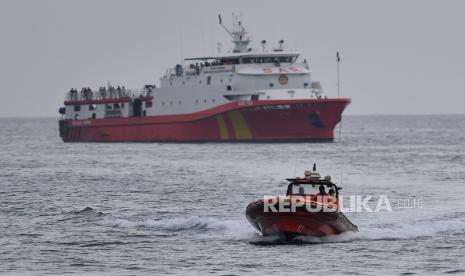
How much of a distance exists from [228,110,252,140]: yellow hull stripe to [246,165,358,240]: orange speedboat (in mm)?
66489

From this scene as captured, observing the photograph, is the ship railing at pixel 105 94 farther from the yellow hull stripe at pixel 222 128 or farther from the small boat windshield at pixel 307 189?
the small boat windshield at pixel 307 189

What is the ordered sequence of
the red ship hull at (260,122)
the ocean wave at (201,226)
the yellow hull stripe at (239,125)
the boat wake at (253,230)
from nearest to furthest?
the boat wake at (253,230) → the ocean wave at (201,226) → the red ship hull at (260,122) → the yellow hull stripe at (239,125)

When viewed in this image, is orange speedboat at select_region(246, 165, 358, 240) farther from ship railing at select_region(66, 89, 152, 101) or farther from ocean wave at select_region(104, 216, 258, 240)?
ship railing at select_region(66, 89, 152, 101)

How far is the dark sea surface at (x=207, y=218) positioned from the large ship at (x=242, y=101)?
14.9 m

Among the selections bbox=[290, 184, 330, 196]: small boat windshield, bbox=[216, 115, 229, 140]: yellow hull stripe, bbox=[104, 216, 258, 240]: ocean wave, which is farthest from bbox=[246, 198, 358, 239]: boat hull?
bbox=[216, 115, 229, 140]: yellow hull stripe

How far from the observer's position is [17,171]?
7731 centimetres

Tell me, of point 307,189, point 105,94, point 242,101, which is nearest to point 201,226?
point 307,189

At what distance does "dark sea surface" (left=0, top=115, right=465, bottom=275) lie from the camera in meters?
34.3

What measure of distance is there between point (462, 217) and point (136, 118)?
7879 cm

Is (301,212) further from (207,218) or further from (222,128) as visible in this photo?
(222,128)

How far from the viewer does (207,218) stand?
146 ft

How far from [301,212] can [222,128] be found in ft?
235

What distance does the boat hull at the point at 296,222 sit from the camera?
36.9 meters

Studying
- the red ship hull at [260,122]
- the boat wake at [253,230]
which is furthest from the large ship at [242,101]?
the boat wake at [253,230]
